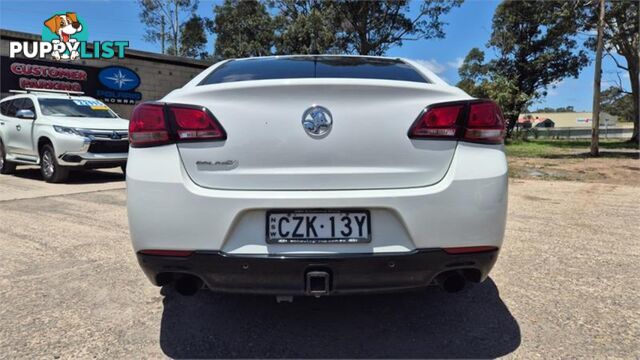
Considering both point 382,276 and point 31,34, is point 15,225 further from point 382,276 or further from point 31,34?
point 31,34

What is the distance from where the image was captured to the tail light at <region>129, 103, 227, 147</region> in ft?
7.00

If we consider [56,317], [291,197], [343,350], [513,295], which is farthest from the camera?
[513,295]

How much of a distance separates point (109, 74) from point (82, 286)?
16.9 m

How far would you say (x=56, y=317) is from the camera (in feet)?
8.97

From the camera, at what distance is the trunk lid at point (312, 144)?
6.91ft

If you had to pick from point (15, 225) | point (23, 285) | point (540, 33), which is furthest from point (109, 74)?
point (540, 33)

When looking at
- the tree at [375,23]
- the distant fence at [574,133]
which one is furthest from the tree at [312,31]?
the distant fence at [574,133]

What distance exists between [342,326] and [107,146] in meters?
7.20

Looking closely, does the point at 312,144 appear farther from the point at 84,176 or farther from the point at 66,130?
the point at 84,176

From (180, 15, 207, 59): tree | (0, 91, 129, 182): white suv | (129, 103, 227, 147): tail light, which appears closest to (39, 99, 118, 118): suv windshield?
(0, 91, 129, 182): white suv

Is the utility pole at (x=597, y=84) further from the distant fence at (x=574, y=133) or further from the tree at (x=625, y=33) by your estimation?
the distant fence at (x=574, y=133)

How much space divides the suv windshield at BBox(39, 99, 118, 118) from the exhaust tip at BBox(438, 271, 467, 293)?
8.69 m

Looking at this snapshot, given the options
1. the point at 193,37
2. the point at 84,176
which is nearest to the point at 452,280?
the point at 84,176

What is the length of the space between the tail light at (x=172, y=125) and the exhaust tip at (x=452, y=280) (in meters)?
1.19
